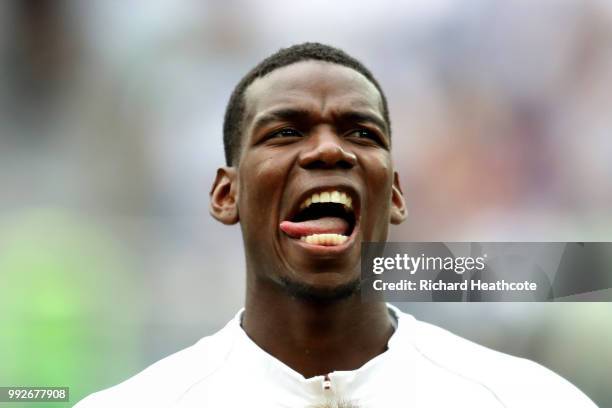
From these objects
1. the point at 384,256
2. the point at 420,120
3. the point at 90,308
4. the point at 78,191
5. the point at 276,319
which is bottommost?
the point at 276,319

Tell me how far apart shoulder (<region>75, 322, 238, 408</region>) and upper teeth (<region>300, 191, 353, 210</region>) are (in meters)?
0.48

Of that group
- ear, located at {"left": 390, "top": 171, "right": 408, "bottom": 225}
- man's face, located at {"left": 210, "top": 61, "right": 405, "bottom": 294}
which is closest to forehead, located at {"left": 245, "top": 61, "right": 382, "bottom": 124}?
man's face, located at {"left": 210, "top": 61, "right": 405, "bottom": 294}

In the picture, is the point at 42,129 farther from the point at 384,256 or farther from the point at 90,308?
the point at 384,256

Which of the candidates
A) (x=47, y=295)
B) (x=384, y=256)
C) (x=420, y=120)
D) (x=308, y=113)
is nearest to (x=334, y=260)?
(x=384, y=256)

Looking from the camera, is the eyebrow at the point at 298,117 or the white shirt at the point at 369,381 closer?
the white shirt at the point at 369,381

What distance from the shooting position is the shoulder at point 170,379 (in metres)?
2.32

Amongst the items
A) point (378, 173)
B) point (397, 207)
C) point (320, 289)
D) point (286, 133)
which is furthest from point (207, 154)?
point (320, 289)

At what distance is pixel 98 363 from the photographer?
4.29 meters

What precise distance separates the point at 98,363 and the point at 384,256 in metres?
2.39

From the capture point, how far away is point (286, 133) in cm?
234

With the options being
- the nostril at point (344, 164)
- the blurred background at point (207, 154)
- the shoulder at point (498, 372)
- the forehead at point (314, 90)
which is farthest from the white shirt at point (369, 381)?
the blurred background at point (207, 154)

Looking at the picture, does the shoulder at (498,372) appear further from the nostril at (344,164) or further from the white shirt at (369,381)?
the nostril at (344,164)

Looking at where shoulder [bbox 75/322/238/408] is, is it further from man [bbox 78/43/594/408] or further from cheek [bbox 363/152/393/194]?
cheek [bbox 363/152/393/194]

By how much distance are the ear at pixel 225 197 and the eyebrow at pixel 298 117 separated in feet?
0.71
